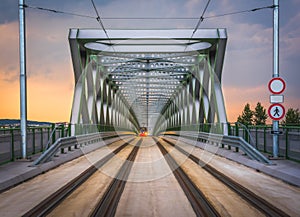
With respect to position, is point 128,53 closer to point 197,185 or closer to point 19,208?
point 197,185

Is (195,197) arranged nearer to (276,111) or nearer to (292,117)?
(276,111)

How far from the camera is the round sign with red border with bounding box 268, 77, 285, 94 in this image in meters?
11.9

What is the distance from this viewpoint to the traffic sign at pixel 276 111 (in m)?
11.9

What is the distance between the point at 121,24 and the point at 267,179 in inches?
710

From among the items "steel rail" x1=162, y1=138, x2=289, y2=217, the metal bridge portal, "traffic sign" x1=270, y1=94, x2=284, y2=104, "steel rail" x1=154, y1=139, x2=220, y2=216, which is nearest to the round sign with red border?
"traffic sign" x1=270, y1=94, x2=284, y2=104

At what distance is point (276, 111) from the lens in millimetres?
11914

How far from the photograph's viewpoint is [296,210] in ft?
19.1

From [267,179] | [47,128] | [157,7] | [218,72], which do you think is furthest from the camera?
[218,72]

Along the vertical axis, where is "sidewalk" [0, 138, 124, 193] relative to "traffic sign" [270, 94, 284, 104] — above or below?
below

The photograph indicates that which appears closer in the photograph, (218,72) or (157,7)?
(157,7)

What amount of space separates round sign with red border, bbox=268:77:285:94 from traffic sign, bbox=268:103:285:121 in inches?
18.7

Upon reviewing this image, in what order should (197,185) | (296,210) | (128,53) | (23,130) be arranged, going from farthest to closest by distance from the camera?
(128,53) → (23,130) → (197,185) → (296,210)

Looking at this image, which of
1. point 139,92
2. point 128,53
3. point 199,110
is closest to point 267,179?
point 128,53

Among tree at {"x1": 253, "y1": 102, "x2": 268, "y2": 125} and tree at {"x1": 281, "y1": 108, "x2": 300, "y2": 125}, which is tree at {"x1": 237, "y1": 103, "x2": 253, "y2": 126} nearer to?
tree at {"x1": 253, "y1": 102, "x2": 268, "y2": 125}
